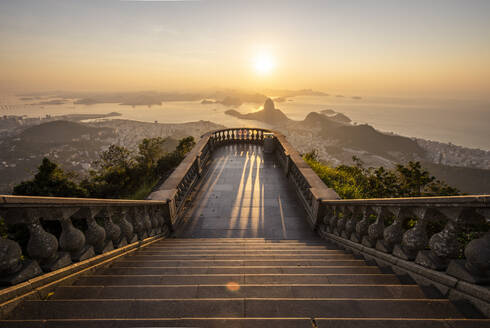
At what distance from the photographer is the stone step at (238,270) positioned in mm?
2918

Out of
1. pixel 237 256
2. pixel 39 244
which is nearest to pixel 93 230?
pixel 39 244

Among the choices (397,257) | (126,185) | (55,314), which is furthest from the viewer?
(126,185)

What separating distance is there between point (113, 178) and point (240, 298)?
1330 centimetres

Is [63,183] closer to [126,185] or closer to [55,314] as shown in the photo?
[126,185]

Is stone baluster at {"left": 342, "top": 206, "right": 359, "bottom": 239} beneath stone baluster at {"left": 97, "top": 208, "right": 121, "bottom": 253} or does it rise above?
beneath

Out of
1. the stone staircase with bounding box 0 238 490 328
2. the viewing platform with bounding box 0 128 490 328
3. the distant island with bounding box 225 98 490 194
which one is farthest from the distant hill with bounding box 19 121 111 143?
the stone staircase with bounding box 0 238 490 328

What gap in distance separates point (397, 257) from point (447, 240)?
813 mm

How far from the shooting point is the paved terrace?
603cm

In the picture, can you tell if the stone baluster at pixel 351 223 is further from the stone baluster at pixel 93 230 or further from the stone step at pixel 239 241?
the stone baluster at pixel 93 230

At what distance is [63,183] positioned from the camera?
965 cm

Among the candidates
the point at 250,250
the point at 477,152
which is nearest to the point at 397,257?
the point at 250,250

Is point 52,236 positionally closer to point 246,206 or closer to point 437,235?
point 437,235

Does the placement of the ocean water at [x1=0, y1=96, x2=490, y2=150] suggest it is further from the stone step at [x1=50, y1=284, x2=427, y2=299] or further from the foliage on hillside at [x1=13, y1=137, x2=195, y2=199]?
the stone step at [x1=50, y1=284, x2=427, y2=299]

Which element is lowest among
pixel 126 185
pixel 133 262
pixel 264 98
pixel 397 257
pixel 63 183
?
pixel 126 185
